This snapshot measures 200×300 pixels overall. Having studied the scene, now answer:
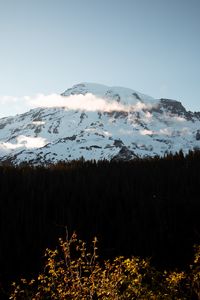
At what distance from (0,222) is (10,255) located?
8.55 meters

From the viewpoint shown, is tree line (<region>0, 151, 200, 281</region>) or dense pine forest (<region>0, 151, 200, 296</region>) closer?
dense pine forest (<region>0, 151, 200, 296</region>)

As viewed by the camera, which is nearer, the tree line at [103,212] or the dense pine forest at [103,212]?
the dense pine forest at [103,212]

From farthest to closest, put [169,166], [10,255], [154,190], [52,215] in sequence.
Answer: [169,166] < [154,190] < [52,215] < [10,255]

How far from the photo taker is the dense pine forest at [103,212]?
57344 mm

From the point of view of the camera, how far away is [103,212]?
2717 inches

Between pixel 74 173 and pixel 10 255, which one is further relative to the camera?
pixel 74 173

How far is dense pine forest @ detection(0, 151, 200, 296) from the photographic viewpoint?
57.3 meters

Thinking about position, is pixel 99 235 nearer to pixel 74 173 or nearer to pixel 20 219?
pixel 20 219

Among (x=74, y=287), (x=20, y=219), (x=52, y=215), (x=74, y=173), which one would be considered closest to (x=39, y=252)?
(x=20, y=219)

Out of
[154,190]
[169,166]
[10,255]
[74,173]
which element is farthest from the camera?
[169,166]

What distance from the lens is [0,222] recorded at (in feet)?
203

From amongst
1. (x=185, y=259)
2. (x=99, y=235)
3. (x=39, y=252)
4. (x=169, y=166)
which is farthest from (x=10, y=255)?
(x=169, y=166)

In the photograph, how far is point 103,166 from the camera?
96438 millimetres

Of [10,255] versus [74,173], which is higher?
[74,173]
